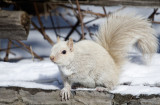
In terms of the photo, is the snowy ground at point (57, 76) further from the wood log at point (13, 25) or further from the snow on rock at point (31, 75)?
the wood log at point (13, 25)

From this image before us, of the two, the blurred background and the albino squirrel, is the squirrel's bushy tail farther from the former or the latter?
the blurred background

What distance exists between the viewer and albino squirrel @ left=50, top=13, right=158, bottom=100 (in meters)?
1.78

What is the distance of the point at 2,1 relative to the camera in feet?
10.1

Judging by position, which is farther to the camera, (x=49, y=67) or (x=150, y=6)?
(x=150, y=6)

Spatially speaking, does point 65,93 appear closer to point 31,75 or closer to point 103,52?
point 103,52

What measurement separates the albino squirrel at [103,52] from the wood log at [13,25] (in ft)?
2.36

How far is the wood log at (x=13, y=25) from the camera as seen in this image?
238 centimetres

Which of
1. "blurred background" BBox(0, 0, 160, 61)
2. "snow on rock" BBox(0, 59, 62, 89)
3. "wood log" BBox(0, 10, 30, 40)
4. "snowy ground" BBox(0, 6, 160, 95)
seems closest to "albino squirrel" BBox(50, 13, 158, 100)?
"snowy ground" BBox(0, 6, 160, 95)

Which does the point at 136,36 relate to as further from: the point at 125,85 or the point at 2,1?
the point at 2,1

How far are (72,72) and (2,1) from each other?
169 cm

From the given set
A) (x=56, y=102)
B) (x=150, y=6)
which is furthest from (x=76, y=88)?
(x=150, y=6)

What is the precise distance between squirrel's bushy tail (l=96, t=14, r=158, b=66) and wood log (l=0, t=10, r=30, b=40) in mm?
735

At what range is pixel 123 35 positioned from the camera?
6.74 ft

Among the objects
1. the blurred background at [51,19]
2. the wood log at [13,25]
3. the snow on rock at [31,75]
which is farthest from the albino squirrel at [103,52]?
the wood log at [13,25]
